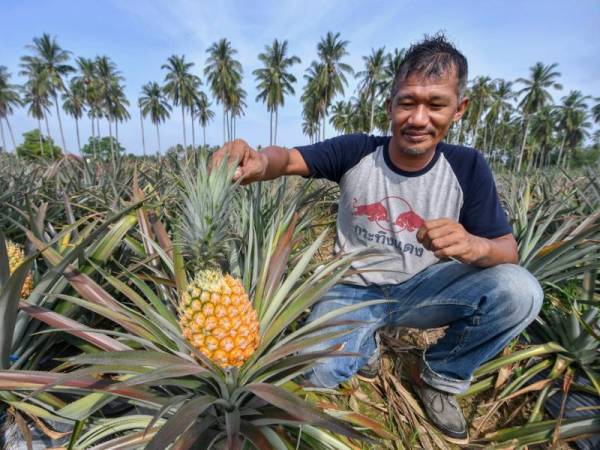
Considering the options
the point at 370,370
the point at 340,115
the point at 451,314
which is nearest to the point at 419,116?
the point at 451,314

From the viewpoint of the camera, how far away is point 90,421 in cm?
113

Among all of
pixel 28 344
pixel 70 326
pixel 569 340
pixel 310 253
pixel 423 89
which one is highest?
pixel 423 89

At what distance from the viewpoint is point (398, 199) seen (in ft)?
6.33

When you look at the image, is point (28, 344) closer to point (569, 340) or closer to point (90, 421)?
point (90, 421)

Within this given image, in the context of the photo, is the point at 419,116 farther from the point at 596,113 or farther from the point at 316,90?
the point at 596,113

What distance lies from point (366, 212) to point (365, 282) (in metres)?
0.46

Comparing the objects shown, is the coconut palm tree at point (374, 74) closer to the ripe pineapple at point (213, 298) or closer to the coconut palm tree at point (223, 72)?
the coconut palm tree at point (223, 72)

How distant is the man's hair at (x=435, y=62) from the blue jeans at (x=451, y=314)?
1074mm

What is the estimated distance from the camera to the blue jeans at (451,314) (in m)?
1.53

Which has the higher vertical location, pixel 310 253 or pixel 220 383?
pixel 310 253

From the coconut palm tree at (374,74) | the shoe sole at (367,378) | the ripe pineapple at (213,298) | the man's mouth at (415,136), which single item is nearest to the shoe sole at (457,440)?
the shoe sole at (367,378)

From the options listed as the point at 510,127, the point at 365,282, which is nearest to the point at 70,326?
the point at 365,282

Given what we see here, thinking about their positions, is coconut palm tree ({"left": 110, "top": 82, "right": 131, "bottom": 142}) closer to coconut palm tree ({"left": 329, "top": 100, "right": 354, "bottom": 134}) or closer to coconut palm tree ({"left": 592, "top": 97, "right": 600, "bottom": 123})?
coconut palm tree ({"left": 329, "top": 100, "right": 354, "bottom": 134})

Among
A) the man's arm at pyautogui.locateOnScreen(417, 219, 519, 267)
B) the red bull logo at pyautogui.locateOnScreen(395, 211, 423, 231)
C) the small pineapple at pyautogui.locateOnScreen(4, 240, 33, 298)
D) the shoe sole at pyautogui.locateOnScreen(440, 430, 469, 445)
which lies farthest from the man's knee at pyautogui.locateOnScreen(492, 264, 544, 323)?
the small pineapple at pyautogui.locateOnScreen(4, 240, 33, 298)
